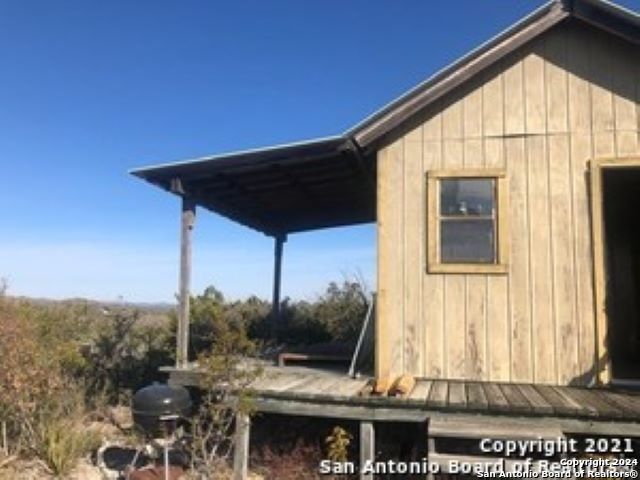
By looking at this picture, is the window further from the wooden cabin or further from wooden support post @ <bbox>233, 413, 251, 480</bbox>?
wooden support post @ <bbox>233, 413, 251, 480</bbox>

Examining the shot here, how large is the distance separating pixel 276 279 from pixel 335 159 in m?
5.56

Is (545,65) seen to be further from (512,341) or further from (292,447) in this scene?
(292,447)

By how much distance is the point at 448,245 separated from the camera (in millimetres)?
7977

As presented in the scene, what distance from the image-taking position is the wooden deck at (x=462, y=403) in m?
6.22

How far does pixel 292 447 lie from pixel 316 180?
4.61 m

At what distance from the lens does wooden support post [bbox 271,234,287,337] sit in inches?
569

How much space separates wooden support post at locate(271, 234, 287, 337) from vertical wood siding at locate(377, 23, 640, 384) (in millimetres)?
6597

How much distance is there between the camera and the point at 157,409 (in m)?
7.02

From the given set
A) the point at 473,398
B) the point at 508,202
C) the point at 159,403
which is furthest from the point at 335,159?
the point at 159,403

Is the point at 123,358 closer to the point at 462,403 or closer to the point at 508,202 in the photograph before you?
the point at 462,403

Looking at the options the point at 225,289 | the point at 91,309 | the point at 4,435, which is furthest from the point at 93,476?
the point at 225,289

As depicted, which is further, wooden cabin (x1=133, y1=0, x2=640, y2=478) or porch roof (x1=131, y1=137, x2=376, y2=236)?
porch roof (x1=131, y1=137, x2=376, y2=236)

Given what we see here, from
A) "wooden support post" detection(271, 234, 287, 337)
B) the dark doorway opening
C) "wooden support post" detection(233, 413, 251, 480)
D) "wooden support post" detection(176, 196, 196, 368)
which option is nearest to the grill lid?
"wooden support post" detection(233, 413, 251, 480)

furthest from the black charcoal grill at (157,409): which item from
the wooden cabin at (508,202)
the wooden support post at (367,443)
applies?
the wooden support post at (367,443)
